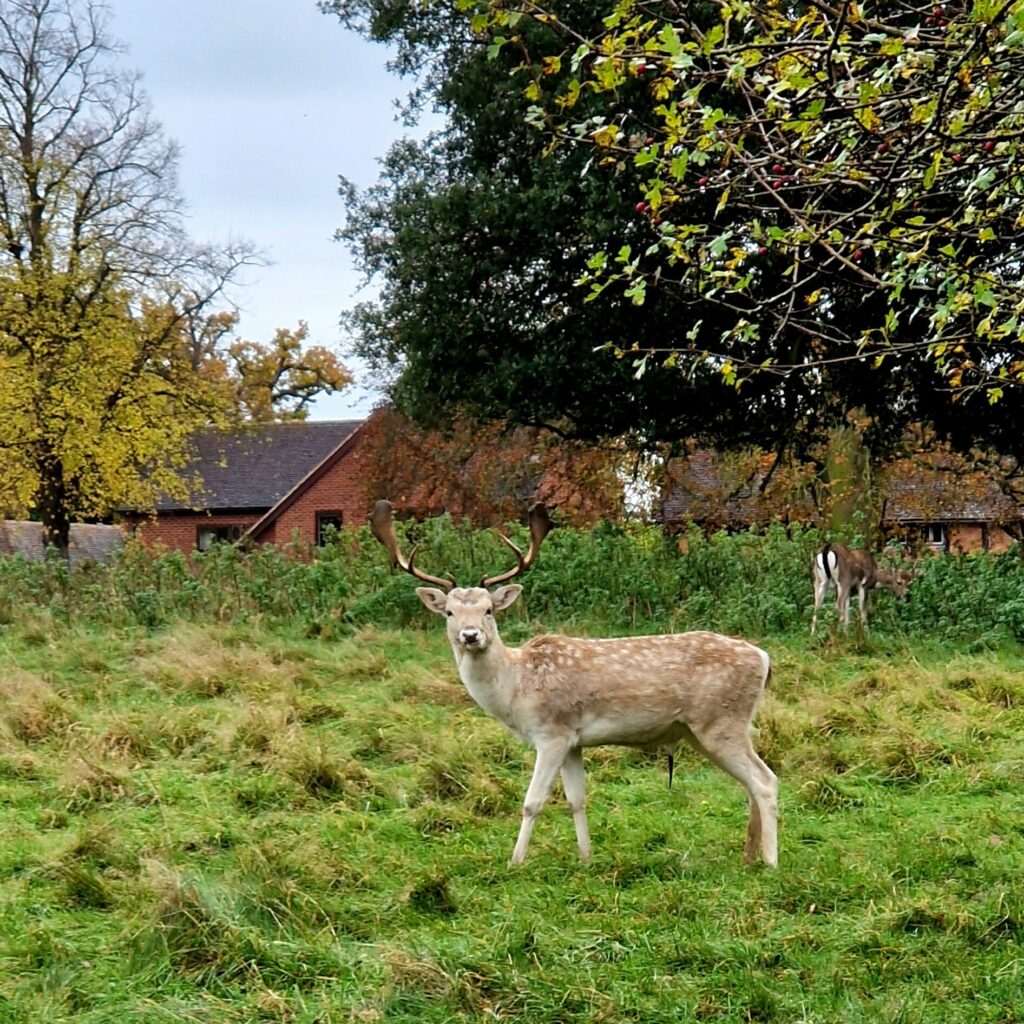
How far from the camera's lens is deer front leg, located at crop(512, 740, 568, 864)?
18.9ft

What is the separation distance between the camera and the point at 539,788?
230 inches

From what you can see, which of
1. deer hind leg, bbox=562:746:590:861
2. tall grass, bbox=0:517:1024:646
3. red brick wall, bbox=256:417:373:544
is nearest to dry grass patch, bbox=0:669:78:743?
deer hind leg, bbox=562:746:590:861

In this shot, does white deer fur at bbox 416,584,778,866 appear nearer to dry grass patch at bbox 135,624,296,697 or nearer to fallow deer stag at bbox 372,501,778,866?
fallow deer stag at bbox 372,501,778,866

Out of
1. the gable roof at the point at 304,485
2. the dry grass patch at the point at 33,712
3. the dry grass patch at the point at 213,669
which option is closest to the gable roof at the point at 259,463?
the gable roof at the point at 304,485

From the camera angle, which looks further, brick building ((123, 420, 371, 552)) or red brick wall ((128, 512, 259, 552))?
red brick wall ((128, 512, 259, 552))

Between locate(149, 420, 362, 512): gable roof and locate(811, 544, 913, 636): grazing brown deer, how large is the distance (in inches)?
1064

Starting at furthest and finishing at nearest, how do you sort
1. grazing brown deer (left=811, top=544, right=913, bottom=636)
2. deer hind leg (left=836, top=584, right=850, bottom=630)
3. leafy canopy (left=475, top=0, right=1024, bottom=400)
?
grazing brown deer (left=811, top=544, right=913, bottom=636) → deer hind leg (left=836, top=584, right=850, bottom=630) → leafy canopy (left=475, top=0, right=1024, bottom=400)

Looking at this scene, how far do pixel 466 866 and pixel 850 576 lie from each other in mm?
8593

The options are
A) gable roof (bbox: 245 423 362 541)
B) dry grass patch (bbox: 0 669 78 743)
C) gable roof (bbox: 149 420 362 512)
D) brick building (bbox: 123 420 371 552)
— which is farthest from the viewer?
gable roof (bbox: 149 420 362 512)

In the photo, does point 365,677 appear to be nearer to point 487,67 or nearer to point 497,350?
point 497,350

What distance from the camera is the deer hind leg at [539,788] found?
18.9 ft

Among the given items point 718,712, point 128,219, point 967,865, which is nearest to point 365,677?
point 718,712

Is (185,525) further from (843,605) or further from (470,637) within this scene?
(470,637)

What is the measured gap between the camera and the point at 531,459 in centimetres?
2831
